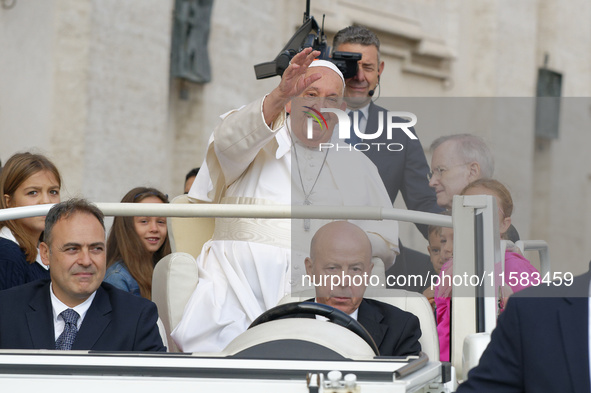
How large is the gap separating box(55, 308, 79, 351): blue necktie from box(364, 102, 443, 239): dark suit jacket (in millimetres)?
1097

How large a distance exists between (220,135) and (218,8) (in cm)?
818

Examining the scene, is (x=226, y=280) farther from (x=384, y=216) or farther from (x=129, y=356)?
(x=129, y=356)

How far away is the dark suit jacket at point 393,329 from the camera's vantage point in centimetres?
376

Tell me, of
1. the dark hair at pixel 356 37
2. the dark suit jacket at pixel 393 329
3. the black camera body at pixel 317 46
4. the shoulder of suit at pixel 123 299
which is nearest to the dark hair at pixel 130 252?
the black camera body at pixel 317 46

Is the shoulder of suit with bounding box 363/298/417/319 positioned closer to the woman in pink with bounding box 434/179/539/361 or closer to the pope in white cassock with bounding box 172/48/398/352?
the woman in pink with bounding box 434/179/539/361

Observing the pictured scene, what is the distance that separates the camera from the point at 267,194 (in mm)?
4738

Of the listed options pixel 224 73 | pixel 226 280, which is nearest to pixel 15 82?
pixel 224 73

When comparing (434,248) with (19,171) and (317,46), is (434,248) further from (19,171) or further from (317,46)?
(19,171)

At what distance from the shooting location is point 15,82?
10164 mm

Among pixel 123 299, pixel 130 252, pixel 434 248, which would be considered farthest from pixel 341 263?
pixel 130 252

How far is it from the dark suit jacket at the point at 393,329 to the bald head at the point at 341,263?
7cm

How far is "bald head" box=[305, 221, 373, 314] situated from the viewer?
388 centimetres

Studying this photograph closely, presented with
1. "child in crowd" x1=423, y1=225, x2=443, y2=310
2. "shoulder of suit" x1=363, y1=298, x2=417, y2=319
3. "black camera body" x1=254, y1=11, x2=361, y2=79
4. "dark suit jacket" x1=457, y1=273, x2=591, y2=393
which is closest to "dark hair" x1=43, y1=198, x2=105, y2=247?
"shoulder of suit" x1=363, y1=298, x2=417, y2=319

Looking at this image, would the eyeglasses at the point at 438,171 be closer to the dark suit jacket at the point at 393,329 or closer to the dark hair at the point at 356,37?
the dark suit jacket at the point at 393,329
